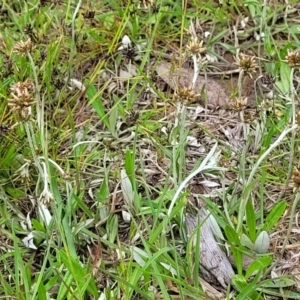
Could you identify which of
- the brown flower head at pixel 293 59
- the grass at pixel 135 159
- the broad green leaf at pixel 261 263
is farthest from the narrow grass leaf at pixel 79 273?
the brown flower head at pixel 293 59

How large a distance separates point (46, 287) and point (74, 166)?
0.47 m

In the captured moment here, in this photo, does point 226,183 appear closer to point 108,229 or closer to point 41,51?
point 108,229

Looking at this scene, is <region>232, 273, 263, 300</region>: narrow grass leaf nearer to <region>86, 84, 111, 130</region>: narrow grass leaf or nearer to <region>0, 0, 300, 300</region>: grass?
<region>0, 0, 300, 300</region>: grass

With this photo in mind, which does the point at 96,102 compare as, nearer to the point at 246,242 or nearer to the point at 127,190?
the point at 127,190

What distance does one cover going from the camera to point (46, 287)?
1574 mm

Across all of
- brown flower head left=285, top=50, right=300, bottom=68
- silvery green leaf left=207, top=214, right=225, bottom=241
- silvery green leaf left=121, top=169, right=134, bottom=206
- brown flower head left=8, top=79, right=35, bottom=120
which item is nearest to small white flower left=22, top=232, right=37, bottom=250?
silvery green leaf left=121, top=169, right=134, bottom=206

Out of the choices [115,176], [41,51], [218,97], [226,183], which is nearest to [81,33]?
[41,51]

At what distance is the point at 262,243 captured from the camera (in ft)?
5.26

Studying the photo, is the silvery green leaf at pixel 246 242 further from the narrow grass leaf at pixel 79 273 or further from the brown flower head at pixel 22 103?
the brown flower head at pixel 22 103

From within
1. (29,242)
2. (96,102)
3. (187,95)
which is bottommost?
(29,242)

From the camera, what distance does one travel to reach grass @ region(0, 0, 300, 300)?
5.16 ft

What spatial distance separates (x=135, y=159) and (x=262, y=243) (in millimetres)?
529

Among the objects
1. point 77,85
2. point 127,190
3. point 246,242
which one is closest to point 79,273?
point 127,190

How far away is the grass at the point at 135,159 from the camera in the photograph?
1571mm
